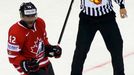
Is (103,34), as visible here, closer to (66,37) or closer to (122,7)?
(122,7)

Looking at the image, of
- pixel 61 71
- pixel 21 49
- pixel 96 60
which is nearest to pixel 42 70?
pixel 21 49

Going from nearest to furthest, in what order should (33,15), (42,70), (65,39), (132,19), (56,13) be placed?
(33,15) < (42,70) < (65,39) < (132,19) < (56,13)

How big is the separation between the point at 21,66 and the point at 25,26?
0.23 meters

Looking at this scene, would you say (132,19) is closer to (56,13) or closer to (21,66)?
(56,13)

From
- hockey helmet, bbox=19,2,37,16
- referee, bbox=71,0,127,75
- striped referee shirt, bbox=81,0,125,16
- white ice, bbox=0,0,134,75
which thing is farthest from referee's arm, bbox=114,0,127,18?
hockey helmet, bbox=19,2,37,16

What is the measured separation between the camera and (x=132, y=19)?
445 cm

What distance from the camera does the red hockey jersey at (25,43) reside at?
2.35 m

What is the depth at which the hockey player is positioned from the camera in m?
2.34

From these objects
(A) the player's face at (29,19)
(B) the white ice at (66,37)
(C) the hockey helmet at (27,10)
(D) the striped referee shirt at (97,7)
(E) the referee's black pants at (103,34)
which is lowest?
(B) the white ice at (66,37)

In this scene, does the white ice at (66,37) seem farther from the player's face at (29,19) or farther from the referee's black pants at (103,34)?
the player's face at (29,19)

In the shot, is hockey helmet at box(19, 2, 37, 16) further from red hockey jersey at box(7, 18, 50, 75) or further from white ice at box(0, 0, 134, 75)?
white ice at box(0, 0, 134, 75)

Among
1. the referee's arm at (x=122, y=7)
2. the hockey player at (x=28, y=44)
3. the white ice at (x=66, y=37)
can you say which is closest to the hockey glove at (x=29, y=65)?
the hockey player at (x=28, y=44)

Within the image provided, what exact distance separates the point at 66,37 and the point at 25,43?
5.65 ft

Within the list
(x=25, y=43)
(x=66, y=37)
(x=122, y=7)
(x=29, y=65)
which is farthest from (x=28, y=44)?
(x=66, y=37)
